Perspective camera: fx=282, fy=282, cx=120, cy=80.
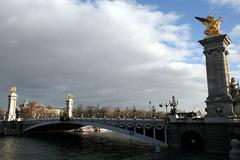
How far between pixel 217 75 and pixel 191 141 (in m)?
9.95

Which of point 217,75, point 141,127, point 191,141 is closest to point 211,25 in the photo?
point 217,75

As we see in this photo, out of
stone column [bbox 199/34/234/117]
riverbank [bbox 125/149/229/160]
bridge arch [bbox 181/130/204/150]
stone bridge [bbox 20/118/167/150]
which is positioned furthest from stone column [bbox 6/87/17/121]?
stone column [bbox 199/34/234/117]

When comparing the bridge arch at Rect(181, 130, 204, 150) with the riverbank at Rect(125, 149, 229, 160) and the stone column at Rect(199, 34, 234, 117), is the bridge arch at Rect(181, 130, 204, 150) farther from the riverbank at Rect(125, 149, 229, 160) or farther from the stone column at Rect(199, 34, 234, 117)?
the stone column at Rect(199, 34, 234, 117)

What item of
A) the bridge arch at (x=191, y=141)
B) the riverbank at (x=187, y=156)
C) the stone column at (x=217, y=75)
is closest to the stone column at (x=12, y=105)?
the bridge arch at (x=191, y=141)

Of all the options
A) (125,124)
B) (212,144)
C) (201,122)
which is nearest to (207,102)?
(201,122)

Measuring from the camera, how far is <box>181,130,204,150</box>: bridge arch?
38.5 meters

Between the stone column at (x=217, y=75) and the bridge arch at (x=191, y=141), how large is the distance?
15.9 ft

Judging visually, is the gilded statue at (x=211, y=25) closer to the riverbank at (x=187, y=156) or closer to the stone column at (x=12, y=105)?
the riverbank at (x=187, y=156)

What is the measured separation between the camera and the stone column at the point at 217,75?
35.2 metres

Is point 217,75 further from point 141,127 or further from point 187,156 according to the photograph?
point 141,127

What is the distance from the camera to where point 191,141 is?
129ft

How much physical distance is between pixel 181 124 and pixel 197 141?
401 cm

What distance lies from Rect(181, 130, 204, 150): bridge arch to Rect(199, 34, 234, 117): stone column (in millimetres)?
4855

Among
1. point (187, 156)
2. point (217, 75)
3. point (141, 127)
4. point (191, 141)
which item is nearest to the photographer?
point (187, 156)
